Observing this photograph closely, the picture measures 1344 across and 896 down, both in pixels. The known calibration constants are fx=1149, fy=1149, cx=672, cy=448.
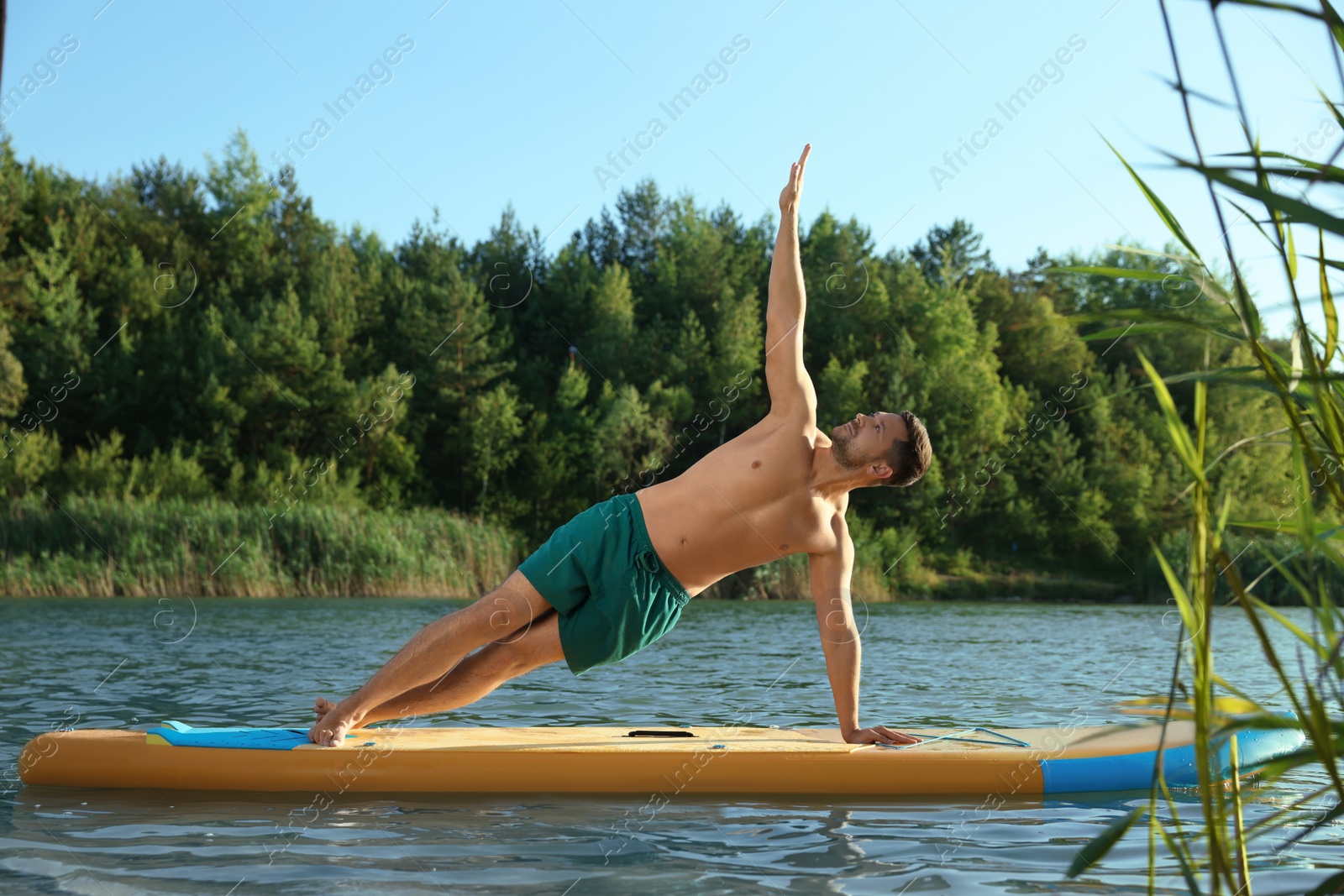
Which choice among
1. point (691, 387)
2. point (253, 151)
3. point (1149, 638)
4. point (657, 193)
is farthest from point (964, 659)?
point (657, 193)

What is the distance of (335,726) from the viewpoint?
445 centimetres

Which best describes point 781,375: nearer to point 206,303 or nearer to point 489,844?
point 489,844

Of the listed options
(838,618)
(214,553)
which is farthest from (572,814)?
(214,553)

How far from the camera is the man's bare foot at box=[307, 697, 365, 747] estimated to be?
14.5 ft

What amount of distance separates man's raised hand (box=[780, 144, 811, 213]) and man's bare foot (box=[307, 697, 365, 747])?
2.50 meters

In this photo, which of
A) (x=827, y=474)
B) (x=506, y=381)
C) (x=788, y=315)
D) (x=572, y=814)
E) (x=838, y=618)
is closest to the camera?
(x=572, y=814)

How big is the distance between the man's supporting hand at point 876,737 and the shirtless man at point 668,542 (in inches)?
34.0

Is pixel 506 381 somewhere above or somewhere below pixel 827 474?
above

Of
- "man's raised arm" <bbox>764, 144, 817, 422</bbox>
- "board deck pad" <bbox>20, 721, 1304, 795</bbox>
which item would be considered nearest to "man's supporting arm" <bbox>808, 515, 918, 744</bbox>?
"board deck pad" <bbox>20, 721, 1304, 795</bbox>

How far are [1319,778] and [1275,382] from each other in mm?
3963

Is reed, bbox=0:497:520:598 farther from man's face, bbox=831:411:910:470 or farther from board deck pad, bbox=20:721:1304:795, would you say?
man's face, bbox=831:411:910:470

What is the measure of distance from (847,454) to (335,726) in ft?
7.31

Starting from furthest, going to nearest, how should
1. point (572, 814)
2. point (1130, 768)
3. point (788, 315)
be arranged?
point (1130, 768) → point (788, 315) → point (572, 814)

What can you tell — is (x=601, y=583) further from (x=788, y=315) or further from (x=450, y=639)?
(x=788, y=315)
